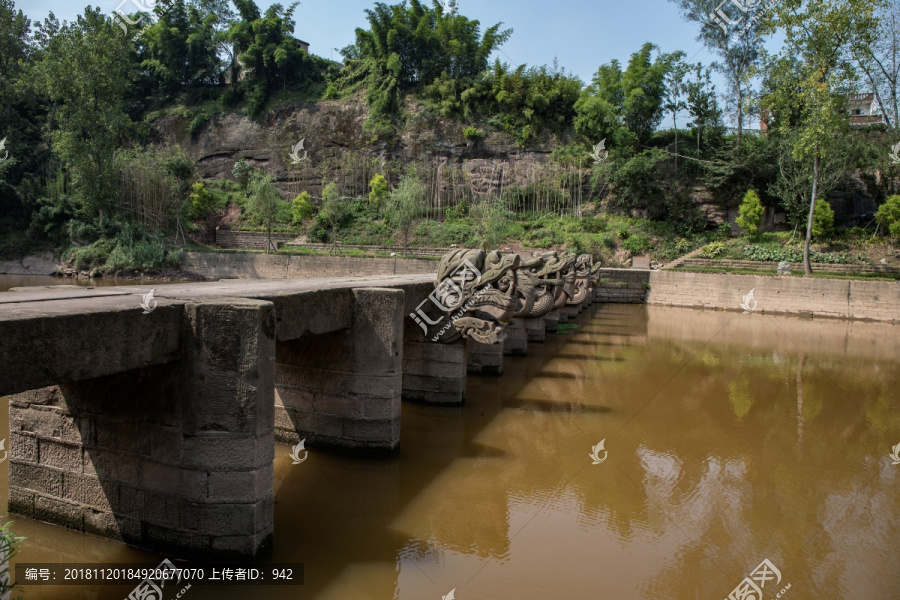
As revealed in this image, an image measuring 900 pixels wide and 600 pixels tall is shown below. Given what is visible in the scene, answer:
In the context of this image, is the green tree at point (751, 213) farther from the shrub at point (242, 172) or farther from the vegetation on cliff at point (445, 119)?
the shrub at point (242, 172)

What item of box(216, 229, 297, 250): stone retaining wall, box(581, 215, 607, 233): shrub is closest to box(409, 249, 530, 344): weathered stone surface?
box(581, 215, 607, 233): shrub

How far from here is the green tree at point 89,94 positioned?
29.5 meters

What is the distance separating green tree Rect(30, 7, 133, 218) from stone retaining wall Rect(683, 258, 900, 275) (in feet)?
99.9

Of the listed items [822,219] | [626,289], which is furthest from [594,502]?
[822,219]

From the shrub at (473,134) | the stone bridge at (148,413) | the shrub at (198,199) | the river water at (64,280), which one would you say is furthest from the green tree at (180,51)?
the stone bridge at (148,413)

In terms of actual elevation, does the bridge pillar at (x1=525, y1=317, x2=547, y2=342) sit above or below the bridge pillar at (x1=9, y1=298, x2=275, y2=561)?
below

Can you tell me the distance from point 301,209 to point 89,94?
12.9m

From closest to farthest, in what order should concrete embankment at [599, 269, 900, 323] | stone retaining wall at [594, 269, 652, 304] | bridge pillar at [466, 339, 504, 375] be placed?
bridge pillar at [466, 339, 504, 375] → concrete embankment at [599, 269, 900, 323] → stone retaining wall at [594, 269, 652, 304]

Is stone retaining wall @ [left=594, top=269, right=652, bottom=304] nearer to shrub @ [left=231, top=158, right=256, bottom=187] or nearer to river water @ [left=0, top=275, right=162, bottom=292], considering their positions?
river water @ [left=0, top=275, right=162, bottom=292]

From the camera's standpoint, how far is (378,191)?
40.4 meters

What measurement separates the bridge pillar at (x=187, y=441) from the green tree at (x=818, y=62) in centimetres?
2537

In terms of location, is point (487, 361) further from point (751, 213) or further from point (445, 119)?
point (445, 119)

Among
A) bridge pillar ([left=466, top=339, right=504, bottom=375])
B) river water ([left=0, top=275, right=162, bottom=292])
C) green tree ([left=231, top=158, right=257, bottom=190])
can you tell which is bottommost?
river water ([left=0, top=275, right=162, bottom=292])

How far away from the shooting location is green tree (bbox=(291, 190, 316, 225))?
38438 millimetres
